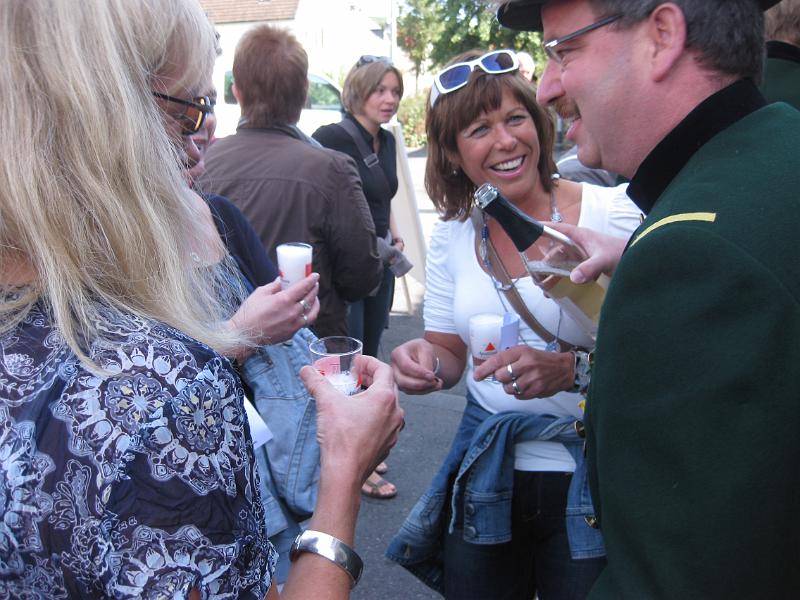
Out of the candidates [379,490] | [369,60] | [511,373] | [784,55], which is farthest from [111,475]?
[369,60]

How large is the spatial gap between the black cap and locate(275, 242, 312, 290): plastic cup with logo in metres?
0.90

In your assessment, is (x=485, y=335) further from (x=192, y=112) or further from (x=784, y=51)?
(x=784, y=51)

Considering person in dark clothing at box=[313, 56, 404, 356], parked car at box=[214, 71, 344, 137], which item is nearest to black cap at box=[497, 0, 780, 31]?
person in dark clothing at box=[313, 56, 404, 356]

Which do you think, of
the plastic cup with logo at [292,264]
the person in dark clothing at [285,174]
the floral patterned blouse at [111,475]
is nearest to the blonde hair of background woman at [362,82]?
the person in dark clothing at [285,174]

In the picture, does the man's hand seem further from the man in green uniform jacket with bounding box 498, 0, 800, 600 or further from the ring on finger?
the man in green uniform jacket with bounding box 498, 0, 800, 600

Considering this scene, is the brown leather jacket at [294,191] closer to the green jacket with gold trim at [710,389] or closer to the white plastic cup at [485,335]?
the white plastic cup at [485,335]

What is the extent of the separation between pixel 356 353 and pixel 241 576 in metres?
0.80

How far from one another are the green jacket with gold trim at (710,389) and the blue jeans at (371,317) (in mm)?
3079

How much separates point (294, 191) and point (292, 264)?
0.84m

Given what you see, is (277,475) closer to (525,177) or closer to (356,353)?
(356,353)

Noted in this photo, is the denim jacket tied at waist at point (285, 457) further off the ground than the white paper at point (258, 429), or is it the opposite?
the white paper at point (258, 429)

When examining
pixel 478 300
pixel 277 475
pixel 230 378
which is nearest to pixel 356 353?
pixel 277 475

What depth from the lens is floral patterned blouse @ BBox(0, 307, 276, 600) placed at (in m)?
0.87

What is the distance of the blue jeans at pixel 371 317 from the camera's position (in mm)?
4160
